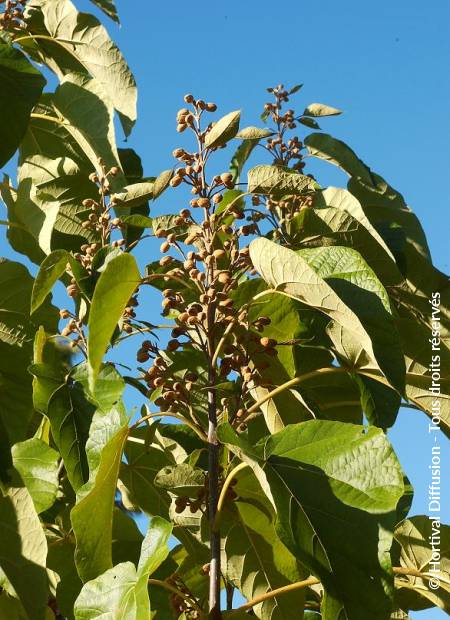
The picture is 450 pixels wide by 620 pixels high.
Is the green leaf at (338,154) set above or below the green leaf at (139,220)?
above

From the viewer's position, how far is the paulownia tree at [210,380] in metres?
1.57

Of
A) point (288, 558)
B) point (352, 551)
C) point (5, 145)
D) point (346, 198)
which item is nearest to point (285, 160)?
point (346, 198)

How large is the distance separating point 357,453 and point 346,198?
34.9 inches

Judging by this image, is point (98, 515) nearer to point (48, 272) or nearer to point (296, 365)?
point (48, 272)

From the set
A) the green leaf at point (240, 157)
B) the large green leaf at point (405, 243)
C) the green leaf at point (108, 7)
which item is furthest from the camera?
the green leaf at point (108, 7)

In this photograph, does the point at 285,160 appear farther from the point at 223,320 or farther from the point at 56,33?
the point at 223,320

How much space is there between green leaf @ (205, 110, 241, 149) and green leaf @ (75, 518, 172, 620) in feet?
2.62

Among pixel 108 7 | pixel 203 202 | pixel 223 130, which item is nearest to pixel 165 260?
pixel 203 202

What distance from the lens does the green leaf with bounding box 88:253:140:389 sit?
1.53 metres

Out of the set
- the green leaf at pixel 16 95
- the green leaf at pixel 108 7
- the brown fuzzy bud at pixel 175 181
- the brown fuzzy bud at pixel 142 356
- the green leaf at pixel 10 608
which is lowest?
the green leaf at pixel 10 608

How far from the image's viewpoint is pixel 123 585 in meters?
1.62

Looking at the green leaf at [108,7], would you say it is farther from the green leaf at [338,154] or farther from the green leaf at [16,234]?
the green leaf at [338,154]

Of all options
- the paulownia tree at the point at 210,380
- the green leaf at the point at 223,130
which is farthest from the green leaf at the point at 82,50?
the green leaf at the point at 223,130

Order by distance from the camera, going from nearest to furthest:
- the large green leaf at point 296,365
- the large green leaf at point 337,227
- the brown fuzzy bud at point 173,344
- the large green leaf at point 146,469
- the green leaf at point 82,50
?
the brown fuzzy bud at point 173,344 < the large green leaf at point 296,365 < the large green leaf at point 337,227 < the large green leaf at point 146,469 < the green leaf at point 82,50
